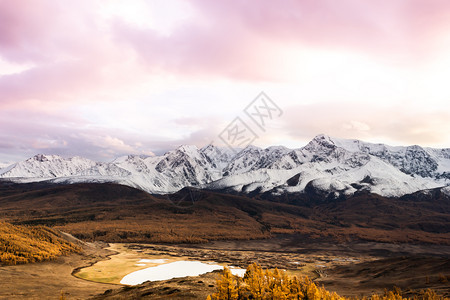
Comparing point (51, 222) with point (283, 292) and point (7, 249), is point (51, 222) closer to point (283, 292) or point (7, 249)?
point (7, 249)

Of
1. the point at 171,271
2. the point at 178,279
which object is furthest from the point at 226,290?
the point at 171,271

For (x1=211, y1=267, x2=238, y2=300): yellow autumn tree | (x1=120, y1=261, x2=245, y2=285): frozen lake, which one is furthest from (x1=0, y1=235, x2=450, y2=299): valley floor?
(x1=211, y1=267, x2=238, y2=300): yellow autumn tree

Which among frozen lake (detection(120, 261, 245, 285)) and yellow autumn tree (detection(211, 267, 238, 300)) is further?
frozen lake (detection(120, 261, 245, 285))

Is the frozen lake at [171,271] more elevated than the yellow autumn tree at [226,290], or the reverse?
the yellow autumn tree at [226,290]

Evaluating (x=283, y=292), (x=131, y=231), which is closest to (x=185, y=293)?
(x=283, y=292)

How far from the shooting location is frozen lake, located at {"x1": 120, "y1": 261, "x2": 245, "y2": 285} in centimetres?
7717

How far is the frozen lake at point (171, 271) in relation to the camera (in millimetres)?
77169

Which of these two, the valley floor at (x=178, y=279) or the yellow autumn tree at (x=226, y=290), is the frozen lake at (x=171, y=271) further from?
the yellow autumn tree at (x=226, y=290)

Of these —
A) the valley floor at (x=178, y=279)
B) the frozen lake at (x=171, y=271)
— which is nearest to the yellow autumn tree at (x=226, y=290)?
the valley floor at (x=178, y=279)

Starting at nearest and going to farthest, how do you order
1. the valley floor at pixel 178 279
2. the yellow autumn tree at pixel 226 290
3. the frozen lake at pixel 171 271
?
the yellow autumn tree at pixel 226 290 → the valley floor at pixel 178 279 → the frozen lake at pixel 171 271

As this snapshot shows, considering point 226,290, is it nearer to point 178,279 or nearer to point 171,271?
point 178,279

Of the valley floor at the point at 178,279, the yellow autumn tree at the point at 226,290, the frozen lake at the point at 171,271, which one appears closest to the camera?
the yellow autumn tree at the point at 226,290

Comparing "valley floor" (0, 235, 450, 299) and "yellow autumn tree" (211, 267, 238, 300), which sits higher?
"yellow autumn tree" (211, 267, 238, 300)

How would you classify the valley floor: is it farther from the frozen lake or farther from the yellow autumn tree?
the yellow autumn tree
